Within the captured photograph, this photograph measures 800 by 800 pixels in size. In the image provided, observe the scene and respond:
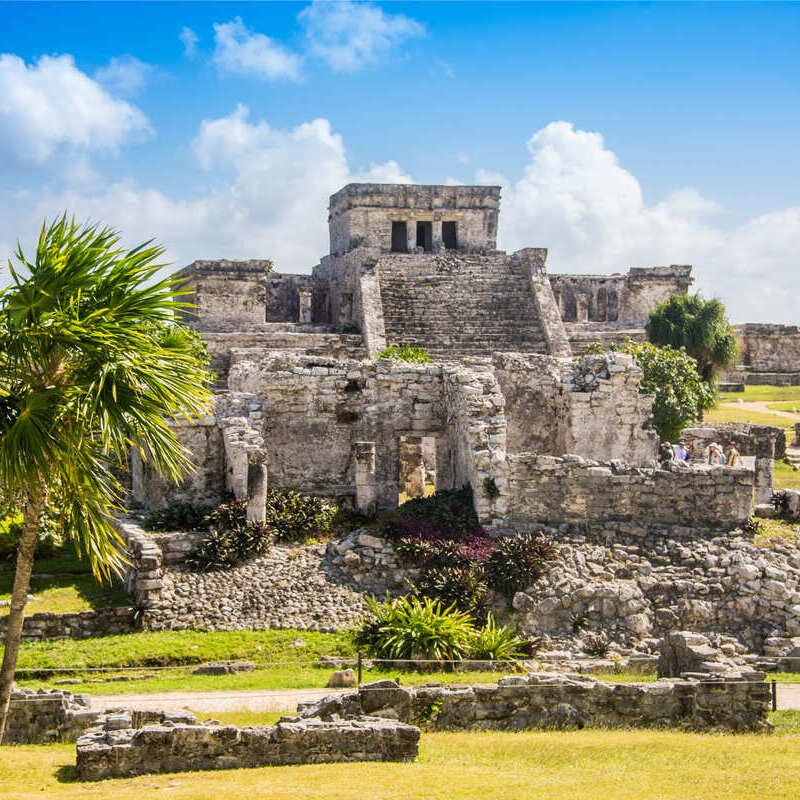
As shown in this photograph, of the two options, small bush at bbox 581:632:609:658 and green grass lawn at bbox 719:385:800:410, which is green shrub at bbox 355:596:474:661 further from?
green grass lawn at bbox 719:385:800:410

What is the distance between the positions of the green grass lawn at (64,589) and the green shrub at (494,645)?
189 inches

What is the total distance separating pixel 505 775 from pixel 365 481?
8.65 meters

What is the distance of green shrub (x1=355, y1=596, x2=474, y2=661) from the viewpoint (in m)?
13.3

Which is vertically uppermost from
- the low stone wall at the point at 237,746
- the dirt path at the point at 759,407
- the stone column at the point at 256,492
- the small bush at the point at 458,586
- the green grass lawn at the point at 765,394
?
the green grass lawn at the point at 765,394

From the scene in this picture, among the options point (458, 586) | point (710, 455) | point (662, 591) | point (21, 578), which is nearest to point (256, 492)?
point (458, 586)

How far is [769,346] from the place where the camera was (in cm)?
4625

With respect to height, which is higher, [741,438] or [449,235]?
[449,235]

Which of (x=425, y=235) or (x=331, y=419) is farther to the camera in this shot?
(x=425, y=235)

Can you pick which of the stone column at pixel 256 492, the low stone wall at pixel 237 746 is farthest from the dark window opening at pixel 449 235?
the low stone wall at pixel 237 746

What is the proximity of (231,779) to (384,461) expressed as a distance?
981 cm

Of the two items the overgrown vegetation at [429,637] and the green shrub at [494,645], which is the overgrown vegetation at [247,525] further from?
the green shrub at [494,645]

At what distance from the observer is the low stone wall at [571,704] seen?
10680mm

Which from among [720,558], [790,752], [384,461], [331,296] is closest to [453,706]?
[790,752]

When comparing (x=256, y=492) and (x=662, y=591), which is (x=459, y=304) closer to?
(x=256, y=492)
